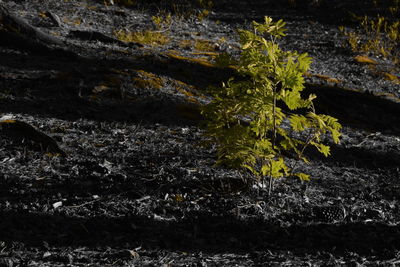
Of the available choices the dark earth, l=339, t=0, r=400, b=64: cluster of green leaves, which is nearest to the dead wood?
the dark earth

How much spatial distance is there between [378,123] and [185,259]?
4.40m

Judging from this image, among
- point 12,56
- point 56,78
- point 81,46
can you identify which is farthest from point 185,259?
point 81,46

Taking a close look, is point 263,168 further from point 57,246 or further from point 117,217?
point 57,246

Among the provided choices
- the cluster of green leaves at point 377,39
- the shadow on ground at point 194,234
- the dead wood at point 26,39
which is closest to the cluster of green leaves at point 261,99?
the shadow on ground at point 194,234

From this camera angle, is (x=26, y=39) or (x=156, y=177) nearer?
(x=156, y=177)

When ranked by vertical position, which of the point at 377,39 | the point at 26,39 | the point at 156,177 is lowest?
the point at 156,177

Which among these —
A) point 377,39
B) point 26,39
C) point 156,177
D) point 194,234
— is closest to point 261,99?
point 194,234

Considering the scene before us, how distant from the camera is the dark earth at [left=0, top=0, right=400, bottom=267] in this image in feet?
10.4

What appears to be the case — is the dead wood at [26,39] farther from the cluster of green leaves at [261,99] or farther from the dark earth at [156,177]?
the cluster of green leaves at [261,99]

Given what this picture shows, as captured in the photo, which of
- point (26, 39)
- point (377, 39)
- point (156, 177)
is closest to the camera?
point (156, 177)

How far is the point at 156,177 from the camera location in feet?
13.5

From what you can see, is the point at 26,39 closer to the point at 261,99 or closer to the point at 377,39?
the point at 261,99

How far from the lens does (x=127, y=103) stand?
579 centimetres

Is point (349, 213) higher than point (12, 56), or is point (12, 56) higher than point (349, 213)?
point (12, 56)
